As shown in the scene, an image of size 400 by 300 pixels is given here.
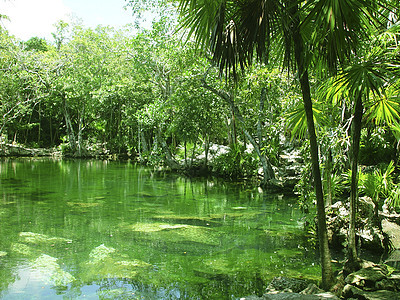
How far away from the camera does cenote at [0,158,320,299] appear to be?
198 inches

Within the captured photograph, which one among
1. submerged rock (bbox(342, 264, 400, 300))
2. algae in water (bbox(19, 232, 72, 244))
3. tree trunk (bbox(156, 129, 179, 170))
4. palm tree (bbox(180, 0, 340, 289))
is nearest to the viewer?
palm tree (bbox(180, 0, 340, 289))

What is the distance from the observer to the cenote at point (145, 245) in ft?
16.5

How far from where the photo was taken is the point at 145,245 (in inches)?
273

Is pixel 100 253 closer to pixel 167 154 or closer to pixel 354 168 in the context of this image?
pixel 354 168

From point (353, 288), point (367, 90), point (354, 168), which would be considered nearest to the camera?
point (367, 90)

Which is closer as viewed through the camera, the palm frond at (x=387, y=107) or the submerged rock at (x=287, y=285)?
the submerged rock at (x=287, y=285)

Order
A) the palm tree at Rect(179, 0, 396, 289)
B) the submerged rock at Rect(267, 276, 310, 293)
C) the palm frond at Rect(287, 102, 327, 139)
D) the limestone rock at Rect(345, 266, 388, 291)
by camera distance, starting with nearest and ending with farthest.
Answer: the palm tree at Rect(179, 0, 396, 289) → the limestone rock at Rect(345, 266, 388, 291) → the submerged rock at Rect(267, 276, 310, 293) → the palm frond at Rect(287, 102, 327, 139)

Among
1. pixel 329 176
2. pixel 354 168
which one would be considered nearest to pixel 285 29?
pixel 354 168

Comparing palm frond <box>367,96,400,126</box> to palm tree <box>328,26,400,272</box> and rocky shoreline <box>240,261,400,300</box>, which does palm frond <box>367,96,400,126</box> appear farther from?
rocky shoreline <box>240,261,400,300</box>

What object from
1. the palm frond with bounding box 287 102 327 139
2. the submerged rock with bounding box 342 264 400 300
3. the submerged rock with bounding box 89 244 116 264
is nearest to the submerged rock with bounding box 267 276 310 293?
the submerged rock with bounding box 342 264 400 300

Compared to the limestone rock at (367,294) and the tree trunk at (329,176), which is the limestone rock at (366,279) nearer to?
the limestone rock at (367,294)

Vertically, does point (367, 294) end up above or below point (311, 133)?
below

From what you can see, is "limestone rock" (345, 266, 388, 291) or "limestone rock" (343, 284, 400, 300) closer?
"limestone rock" (343, 284, 400, 300)

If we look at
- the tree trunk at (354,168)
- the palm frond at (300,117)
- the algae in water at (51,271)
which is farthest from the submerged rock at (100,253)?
the tree trunk at (354,168)
